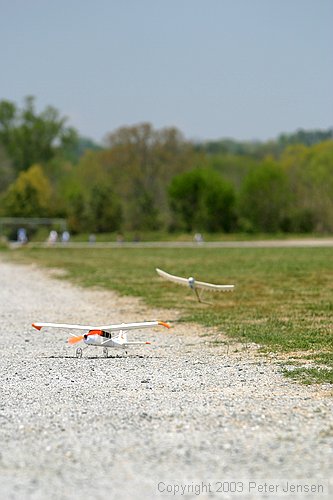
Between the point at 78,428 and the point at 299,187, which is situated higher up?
the point at 299,187

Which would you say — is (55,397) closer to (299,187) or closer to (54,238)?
(54,238)

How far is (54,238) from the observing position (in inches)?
2753

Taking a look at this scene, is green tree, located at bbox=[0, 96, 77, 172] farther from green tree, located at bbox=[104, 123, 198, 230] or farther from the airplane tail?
the airplane tail

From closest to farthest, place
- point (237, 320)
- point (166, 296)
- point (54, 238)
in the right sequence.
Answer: point (237, 320) → point (166, 296) → point (54, 238)

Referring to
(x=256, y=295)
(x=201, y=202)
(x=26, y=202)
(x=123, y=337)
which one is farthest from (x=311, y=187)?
(x=123, y=337)

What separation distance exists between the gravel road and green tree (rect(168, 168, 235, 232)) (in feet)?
266

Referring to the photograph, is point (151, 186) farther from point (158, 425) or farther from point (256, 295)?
point (158, 425)

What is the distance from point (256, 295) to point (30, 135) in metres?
102

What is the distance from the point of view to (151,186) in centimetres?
10888

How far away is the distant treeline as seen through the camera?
3442 inches

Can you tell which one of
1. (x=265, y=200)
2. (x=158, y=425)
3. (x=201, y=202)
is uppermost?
(x=265, y=200)

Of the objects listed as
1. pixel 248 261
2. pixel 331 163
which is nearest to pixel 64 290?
pixel 248 261

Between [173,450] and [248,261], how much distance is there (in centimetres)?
3581

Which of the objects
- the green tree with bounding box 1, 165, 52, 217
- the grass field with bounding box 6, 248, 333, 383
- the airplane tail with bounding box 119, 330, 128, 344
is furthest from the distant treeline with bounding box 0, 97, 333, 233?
the airplane tail with bounding box 119, 330, 128, 344
